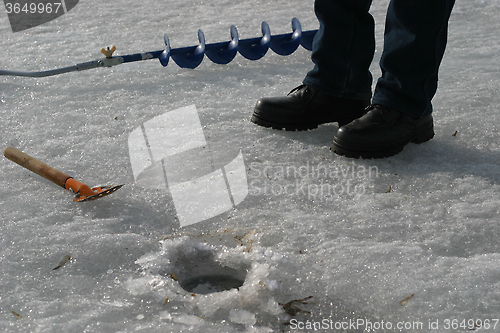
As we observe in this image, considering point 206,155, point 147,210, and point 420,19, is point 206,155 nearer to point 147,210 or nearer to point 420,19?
point 147,210

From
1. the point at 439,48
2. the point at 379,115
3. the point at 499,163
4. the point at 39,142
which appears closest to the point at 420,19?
the point at 439,48

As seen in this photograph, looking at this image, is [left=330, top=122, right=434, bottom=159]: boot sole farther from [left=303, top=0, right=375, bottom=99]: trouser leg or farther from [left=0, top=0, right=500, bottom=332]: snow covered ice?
[left=303, top=0, right=375, bottom=99]: trouser leg

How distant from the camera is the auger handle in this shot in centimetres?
161

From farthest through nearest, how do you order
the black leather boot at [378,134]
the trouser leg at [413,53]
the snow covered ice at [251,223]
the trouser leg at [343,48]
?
the trouser leg at [343,48]
the black leather boot at [378,134]
the trouser leg at [413,53]
the snow covered ice at [251,223]

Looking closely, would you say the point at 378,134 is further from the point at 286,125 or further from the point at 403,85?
the point at 286,125

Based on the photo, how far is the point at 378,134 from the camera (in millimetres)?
1880

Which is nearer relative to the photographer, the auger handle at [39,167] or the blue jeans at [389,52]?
the auger handle at [39,167]

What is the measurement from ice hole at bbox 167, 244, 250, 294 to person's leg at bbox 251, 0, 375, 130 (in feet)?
3.05

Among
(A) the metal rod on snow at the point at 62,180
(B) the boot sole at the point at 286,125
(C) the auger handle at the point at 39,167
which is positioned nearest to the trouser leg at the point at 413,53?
(B) the boot sole at the point at 286,125

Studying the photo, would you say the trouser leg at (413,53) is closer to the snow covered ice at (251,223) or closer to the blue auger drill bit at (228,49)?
the snow covered ice at (251,223)

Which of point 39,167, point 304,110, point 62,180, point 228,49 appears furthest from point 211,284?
point 228,49

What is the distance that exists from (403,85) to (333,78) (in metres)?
0.36

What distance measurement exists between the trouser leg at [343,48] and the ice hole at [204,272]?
43.9 inches

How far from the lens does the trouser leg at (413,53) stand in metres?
1.75
